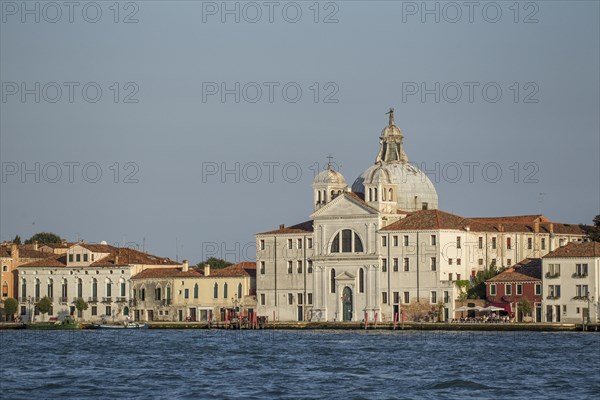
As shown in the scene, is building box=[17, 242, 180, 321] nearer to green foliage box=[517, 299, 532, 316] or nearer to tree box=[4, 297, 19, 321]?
tree box=[4, 297, 19, 321]

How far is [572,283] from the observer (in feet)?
286

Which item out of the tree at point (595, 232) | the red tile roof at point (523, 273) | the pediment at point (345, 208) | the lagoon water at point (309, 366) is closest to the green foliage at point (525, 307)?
the red tile roof at point (523, 273)

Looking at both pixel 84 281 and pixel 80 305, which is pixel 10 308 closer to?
pixel 80 305

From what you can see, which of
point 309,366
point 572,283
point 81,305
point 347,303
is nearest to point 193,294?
point 81,305

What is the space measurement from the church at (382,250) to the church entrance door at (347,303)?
5 centimetres

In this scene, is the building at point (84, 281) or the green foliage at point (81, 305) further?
the building at point (84, 281)

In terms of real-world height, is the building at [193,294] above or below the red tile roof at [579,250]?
below

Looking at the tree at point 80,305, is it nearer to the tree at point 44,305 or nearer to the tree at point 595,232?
the tree at point 44,305

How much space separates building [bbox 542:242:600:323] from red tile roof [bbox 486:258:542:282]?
128 centimetres

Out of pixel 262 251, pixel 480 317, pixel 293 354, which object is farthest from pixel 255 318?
pixel 293 354

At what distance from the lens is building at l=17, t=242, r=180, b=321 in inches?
4058

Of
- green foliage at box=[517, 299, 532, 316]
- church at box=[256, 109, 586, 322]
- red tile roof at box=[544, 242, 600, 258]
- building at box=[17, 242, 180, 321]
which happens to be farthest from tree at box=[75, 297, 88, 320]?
red tile roof at box=[544, 242, 600, 258]

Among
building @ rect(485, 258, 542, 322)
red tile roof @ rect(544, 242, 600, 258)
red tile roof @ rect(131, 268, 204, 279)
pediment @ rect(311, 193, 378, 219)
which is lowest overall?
building @ rect(485, 258, 542, 322)

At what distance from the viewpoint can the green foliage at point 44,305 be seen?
103500 millimetres
